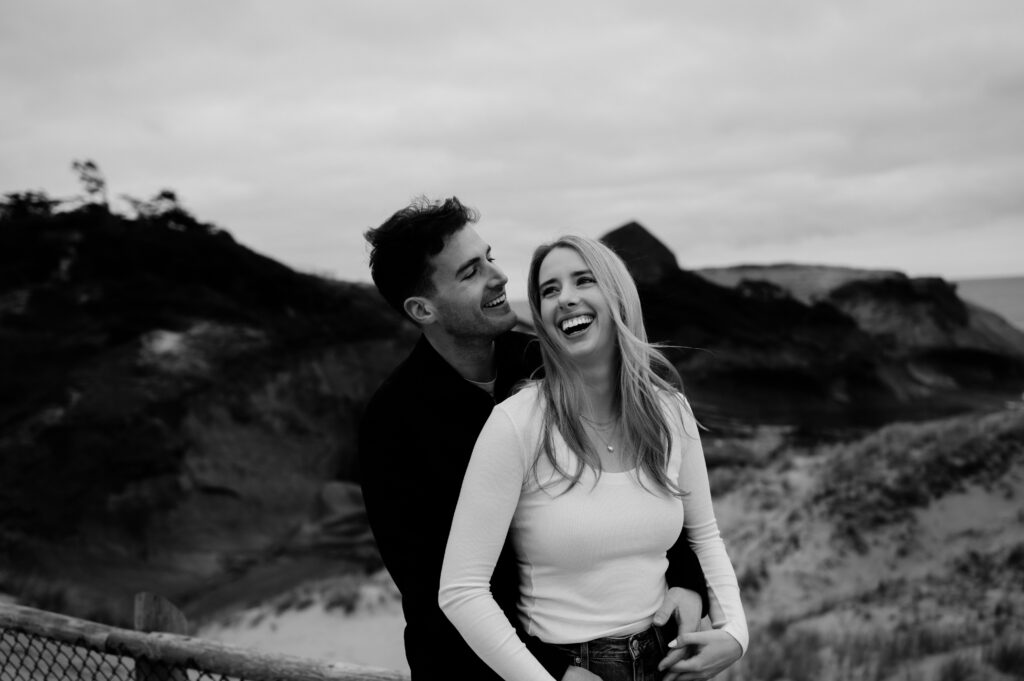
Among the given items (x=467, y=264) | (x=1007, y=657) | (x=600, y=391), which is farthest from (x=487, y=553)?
(x=1007, y=657)

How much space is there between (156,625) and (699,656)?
262cm

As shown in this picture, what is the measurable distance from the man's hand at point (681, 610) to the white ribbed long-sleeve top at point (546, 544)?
2 cm

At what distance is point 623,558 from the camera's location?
6.42ft

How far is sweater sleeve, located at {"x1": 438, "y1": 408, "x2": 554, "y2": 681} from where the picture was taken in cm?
185

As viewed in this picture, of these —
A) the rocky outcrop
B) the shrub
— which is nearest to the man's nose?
the shrub

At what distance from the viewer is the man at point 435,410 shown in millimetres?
2035

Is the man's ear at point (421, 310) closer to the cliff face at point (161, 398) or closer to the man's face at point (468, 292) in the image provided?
the man's face at point (468, 292)

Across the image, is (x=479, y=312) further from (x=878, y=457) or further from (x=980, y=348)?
(x=980, y=348)

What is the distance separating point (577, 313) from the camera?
2.03m

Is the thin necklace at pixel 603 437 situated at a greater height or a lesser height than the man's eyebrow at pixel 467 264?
lesser

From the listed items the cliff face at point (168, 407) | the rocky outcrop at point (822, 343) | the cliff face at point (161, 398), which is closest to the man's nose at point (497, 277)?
the cliff face at point (168, 407)

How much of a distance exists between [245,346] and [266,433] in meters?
1.69

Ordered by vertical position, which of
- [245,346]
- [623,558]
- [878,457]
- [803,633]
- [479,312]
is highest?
[245,346]

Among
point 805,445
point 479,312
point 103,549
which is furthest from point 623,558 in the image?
point 805,445
